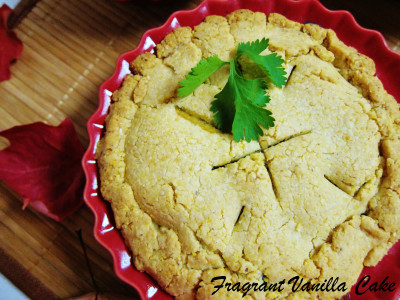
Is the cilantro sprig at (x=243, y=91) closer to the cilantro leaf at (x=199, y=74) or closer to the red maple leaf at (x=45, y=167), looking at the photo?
the cilantro leaf at (x=199, y=74)

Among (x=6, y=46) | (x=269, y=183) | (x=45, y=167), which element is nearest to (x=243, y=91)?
(x=269, y=183)

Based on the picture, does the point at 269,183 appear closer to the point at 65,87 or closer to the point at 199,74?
the point at 199,74

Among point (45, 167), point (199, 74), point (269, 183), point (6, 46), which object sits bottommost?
point (45, 167)

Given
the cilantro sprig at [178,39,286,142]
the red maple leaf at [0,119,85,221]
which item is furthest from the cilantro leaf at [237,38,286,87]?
the red maple leaf at [0,119,85,221]

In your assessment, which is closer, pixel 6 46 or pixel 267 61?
pixel 267 61

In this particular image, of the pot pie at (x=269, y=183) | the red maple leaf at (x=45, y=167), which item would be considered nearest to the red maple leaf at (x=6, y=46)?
the red maple leaf at (x=45, y=167)

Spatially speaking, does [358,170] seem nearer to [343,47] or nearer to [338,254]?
[338,254]

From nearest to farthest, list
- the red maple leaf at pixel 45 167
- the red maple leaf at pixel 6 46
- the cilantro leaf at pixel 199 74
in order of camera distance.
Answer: the cilantro leaf at pixel 199 74, the red maple leaf at pixel 45 167, the red maple leaf at pixel 6 46

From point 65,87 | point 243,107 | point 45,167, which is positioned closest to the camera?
point 243,107
